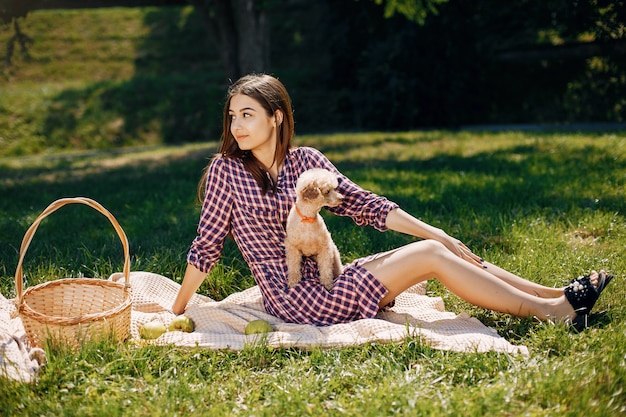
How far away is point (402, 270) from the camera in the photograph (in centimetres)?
349

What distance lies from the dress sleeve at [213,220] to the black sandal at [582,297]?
1996 millimetres

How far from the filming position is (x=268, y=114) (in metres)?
3.70

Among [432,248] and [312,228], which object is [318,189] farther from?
[432,248]

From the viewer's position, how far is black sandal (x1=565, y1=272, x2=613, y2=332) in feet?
11.1

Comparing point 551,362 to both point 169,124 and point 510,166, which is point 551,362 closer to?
point 510,166

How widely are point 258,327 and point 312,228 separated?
2.05 ft

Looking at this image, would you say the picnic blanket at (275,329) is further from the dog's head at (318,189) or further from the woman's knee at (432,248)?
the dog's head at (318,189)

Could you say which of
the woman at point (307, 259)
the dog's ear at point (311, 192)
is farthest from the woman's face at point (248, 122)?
the dog's ear at point (311, 192)

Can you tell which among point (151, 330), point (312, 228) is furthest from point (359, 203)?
point (151, 330)

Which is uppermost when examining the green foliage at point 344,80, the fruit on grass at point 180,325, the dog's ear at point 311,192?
the green foliage at point 344,80

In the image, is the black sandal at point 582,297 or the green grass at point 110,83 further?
the green grass at point 110,83

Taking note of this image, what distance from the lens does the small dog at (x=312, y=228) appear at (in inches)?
134

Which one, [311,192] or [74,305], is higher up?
[311,192]

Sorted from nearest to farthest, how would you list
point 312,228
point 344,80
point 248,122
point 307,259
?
point 312,228
point 248,122
point 307,259
point 344,80
